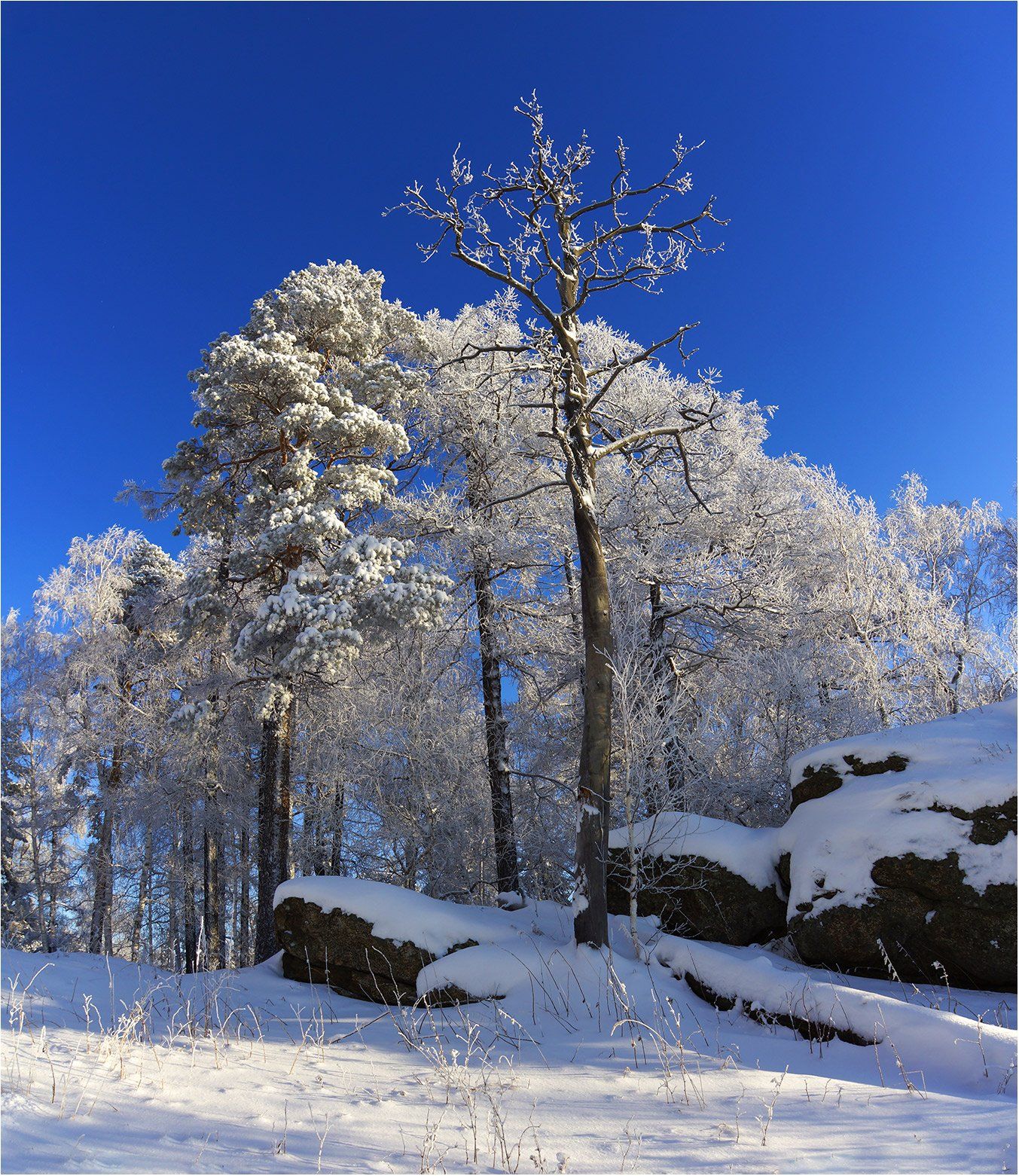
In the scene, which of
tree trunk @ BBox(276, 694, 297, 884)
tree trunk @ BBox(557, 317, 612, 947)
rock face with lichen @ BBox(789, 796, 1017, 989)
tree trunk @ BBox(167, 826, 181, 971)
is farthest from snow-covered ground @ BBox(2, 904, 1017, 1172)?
tree trunk @ BBox(167, 826, 181, 971)

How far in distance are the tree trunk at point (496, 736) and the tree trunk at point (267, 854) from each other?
345 cm

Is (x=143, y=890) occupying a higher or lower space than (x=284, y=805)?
lower

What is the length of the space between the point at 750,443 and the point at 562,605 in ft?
21.8

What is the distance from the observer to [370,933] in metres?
7.19

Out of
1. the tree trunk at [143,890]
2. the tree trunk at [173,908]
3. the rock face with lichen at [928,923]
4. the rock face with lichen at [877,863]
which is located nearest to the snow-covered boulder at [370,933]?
the rock face with lichen at [877,863]

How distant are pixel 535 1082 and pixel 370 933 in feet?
11.3

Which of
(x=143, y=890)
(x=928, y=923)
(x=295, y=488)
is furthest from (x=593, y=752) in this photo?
(x=143, y=890)

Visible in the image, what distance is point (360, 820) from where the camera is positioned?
13539 mm

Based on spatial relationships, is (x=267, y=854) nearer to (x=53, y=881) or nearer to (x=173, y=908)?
(x=173, y=908)

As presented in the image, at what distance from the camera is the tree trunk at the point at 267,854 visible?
10703 millimetres

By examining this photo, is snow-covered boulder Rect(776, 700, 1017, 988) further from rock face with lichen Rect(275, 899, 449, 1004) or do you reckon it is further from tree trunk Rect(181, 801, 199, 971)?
tree trunk Rect(181, 801, 199, 971)

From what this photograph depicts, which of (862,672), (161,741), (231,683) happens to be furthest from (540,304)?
(161,741)

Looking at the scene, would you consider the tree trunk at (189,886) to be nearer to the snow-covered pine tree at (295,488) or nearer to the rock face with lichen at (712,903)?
the snow-covered pine tree at (295,488)

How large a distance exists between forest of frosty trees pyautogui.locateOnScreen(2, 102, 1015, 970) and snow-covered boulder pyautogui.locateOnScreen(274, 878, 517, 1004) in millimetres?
2244
